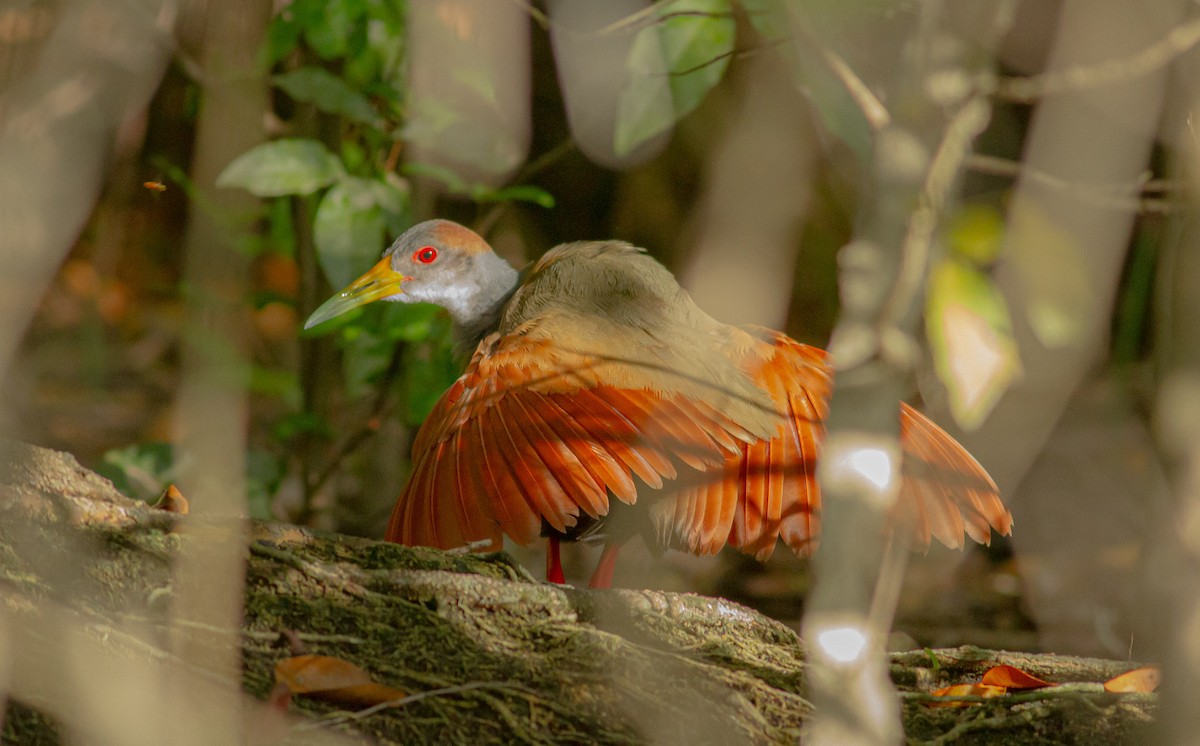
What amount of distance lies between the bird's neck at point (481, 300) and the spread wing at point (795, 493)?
4.53ft

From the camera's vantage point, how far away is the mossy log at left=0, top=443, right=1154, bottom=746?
1.82 metres

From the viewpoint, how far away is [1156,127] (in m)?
1.92

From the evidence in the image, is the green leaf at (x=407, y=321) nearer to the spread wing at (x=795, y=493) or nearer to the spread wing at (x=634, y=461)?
the spread wing at (x=634, y=461)

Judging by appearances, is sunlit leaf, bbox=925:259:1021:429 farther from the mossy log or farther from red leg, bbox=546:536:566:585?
red leg, bbox=546:536:566:585

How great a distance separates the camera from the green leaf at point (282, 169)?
3.30 metres

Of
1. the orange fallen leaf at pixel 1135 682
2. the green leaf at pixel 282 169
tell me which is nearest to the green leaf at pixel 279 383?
the green leaf at pixel 282 169

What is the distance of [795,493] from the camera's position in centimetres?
275

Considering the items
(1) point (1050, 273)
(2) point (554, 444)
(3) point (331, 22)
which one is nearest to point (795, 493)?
(2) point (554, 444)

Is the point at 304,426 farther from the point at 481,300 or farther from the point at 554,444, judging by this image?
the point at 554,444

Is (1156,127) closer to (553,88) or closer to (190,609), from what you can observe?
(190,609)

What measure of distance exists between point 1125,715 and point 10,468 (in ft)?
6.32

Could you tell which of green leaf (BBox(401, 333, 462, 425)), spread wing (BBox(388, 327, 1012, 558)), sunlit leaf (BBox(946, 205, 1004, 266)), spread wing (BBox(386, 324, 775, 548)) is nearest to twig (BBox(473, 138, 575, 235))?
green leaf (BBox(401, 333, 462, 425))

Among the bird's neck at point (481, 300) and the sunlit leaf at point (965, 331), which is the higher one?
the bird's neck at point (481, 300)

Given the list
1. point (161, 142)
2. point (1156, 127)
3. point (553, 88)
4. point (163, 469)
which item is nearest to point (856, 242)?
point (1156, 127)
